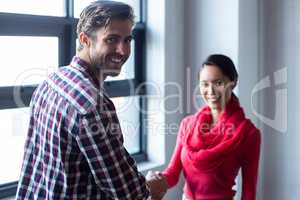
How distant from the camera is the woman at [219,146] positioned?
193 centimetres

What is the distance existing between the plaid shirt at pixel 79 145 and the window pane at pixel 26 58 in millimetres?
741

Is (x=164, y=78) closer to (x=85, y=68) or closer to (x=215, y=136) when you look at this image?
(x=215, y=136)

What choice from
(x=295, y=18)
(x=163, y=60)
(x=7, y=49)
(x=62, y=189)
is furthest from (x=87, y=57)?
(x=295, y=18)

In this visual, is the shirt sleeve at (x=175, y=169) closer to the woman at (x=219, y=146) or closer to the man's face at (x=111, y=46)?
the woman at (x=219, y=146)

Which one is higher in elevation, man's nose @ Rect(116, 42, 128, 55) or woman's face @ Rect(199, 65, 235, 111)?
man's nose @ Rect(116, 42, 128, 55)

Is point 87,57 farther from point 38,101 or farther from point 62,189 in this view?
point 62,189

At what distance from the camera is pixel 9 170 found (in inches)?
81.1

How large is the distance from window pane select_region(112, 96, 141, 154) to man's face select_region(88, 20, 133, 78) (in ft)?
4.34

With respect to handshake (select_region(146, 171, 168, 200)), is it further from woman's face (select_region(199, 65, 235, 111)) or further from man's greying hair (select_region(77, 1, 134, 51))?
man's greying hair (select_region(77, 1, 134, 51))

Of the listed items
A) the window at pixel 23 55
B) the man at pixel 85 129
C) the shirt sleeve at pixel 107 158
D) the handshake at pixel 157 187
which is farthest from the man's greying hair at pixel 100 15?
the window at pixel 23 55

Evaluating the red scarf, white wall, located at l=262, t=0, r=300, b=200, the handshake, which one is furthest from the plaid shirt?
white wall, located at l=262, t=0, r=300, b=200

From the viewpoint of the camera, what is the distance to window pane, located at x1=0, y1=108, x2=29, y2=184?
201 centimetres

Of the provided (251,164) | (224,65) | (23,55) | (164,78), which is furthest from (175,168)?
(23,55)

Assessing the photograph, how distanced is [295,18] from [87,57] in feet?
5.37
